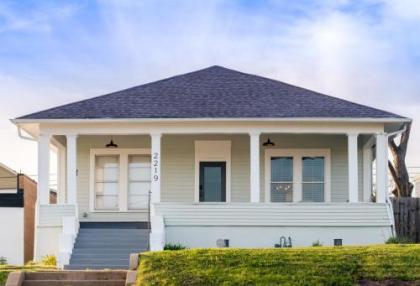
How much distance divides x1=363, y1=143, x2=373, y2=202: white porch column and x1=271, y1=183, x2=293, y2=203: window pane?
211 cm

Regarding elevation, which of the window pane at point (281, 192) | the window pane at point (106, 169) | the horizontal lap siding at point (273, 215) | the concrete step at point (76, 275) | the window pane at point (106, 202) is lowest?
the concrete step at point (76, 275)

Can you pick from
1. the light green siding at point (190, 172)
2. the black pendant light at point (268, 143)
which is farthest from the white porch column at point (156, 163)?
the black pendant light at point (268, 143)

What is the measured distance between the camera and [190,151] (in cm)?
2683

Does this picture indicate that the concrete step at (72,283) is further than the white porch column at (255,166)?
No

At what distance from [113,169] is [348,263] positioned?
39.8 feet

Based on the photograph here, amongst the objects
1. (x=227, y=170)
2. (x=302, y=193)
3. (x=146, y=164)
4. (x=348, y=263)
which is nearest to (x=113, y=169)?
(x=146, y=164)

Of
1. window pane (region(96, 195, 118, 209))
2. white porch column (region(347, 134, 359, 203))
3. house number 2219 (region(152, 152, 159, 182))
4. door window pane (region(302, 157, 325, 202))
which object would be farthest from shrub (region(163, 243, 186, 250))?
door window pane (region(302, 157, 325, 202))

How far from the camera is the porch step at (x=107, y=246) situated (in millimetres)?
21969

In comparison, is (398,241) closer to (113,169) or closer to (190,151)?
(190,151)

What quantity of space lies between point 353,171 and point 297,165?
2.51 metres

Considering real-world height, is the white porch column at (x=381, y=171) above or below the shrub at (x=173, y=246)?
above

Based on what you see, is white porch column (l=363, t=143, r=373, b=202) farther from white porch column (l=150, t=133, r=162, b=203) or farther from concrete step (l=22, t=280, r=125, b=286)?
concrete step (l=22, t=280, r=125, b=286)

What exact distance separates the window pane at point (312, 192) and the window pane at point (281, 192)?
396 millimetres

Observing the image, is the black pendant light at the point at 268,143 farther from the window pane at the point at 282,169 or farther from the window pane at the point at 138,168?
the window pane at the point at 138,168
